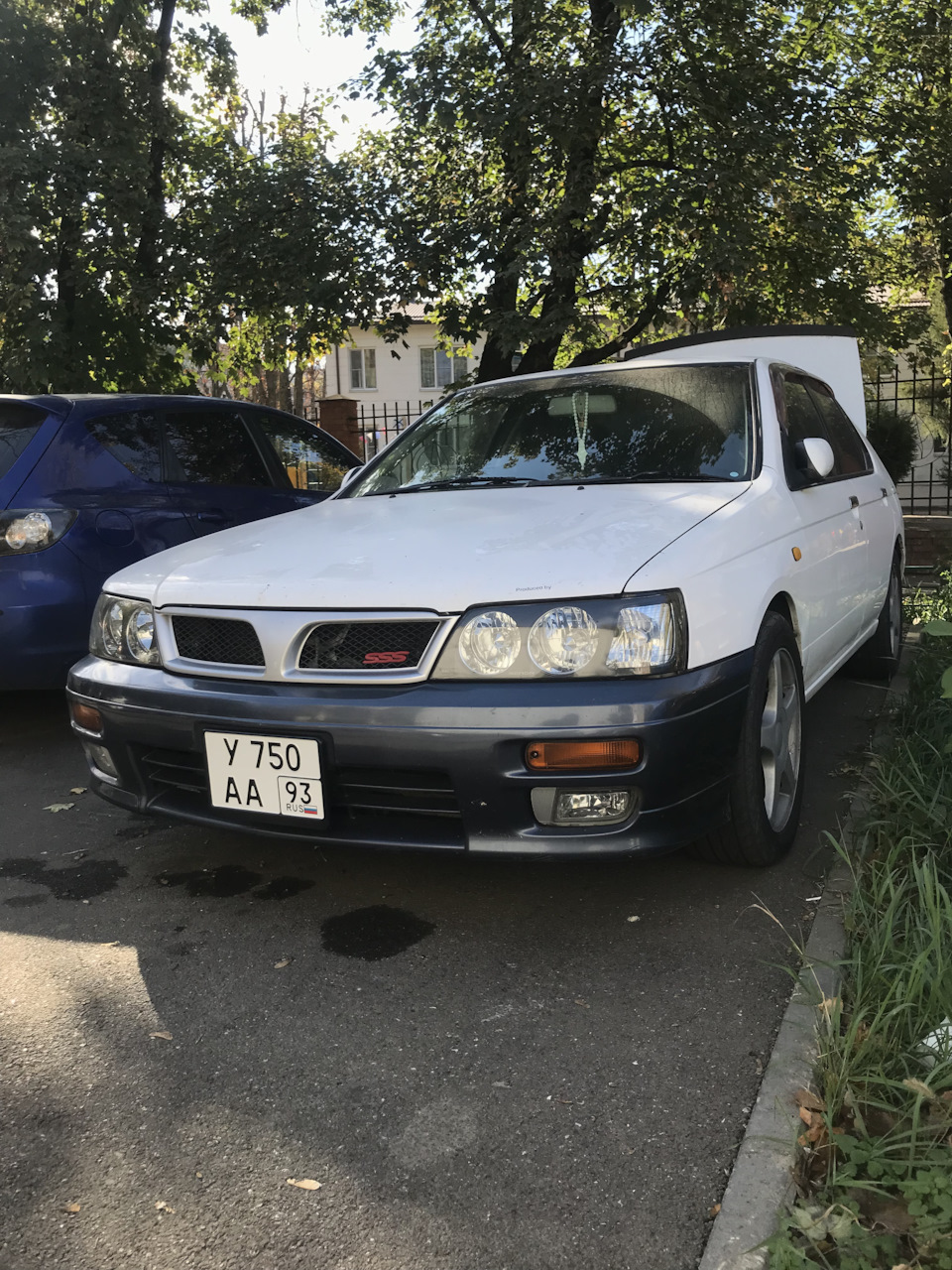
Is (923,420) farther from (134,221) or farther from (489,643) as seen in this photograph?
(489,643)

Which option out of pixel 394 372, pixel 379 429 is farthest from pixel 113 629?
pixel 394 372

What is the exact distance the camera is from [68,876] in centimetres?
338

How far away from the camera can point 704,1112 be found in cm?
207

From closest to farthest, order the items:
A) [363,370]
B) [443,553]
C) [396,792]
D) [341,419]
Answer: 1. [396,792]
2. [443,553]
3. [341,419]
4. [363,370]

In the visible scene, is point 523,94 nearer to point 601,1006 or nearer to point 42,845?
point 42,845

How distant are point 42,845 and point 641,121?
30.5ft

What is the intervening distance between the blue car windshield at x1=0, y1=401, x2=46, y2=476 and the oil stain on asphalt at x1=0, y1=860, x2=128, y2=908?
1854 millimetres

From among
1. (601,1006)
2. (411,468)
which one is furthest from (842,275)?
(601,1006)

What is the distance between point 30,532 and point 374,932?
2.55 metres

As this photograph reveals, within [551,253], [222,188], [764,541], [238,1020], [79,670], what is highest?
[222,188]

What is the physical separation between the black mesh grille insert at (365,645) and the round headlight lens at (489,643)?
0.10 meters

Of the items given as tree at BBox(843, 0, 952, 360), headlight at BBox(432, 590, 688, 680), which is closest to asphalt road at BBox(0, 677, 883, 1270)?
headlight at BBox(432, 590, 688, 680)

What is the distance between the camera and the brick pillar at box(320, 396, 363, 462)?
48.5ft

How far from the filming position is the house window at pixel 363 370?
41.1 meters
